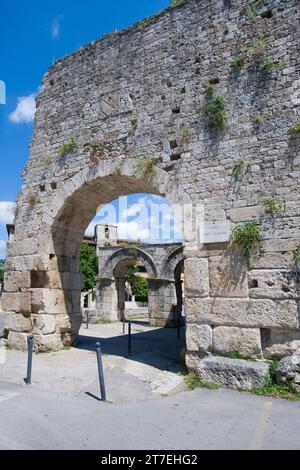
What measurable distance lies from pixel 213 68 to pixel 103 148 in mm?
2687

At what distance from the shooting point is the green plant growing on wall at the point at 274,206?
17.7 feet

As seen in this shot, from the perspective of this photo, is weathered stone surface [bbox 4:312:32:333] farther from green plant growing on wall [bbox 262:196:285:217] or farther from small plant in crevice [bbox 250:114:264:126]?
small plant in crevice [bbox 250:114:264:126]

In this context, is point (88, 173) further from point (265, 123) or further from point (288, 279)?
point (288, 279)

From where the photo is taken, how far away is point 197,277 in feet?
19.2

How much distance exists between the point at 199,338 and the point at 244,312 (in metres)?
0.86

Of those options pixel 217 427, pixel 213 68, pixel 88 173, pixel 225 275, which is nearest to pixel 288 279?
pixel 225 275

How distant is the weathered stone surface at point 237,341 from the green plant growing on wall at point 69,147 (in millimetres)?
5042

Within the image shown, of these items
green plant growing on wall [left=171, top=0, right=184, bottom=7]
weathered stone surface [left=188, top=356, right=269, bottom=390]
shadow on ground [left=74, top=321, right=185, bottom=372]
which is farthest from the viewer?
green plant growing on wall [left=171, top=0, right=184, bottom=7]

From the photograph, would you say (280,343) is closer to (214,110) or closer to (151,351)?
(151,351)

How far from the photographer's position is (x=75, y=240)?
8695 millimetres

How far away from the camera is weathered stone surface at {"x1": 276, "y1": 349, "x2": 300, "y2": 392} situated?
4567 mm

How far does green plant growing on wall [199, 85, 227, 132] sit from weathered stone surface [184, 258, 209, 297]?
93.1 inches

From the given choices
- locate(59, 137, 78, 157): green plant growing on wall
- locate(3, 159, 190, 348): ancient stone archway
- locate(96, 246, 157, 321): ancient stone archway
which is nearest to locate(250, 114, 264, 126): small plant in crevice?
locate(3, 159, 190, 348): ancient stone archway

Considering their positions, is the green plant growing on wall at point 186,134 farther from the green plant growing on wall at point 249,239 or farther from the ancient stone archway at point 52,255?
the green plant growing on wall at point 249,239
